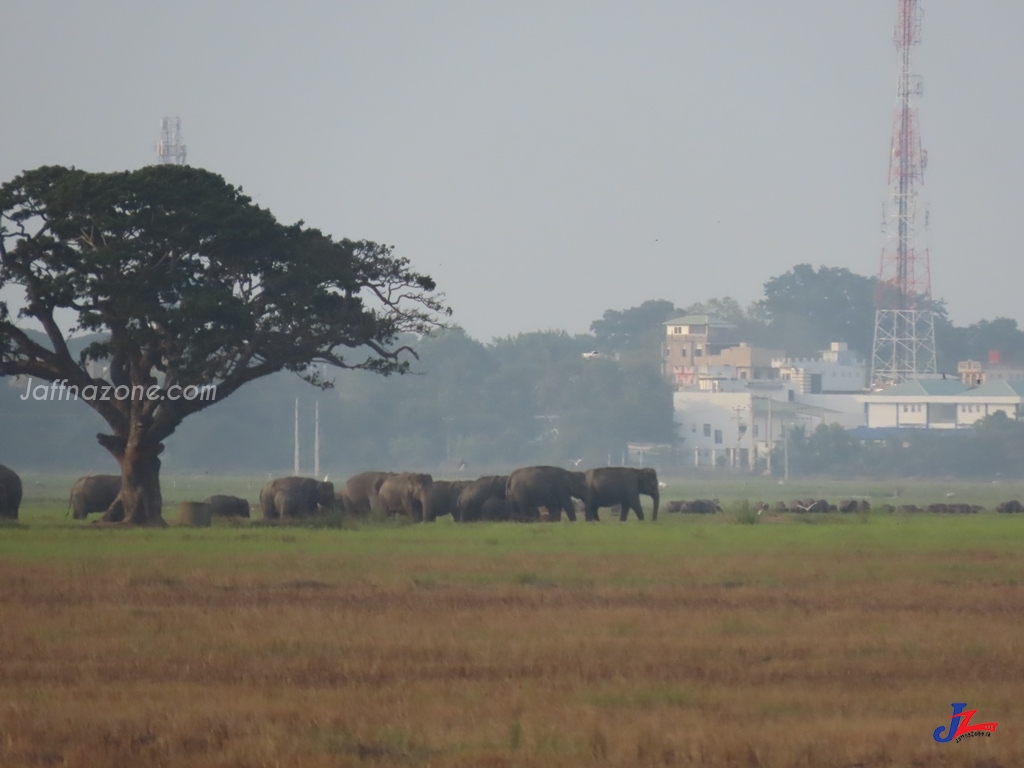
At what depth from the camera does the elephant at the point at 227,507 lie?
42719 mm

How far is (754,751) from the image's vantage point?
1155cm

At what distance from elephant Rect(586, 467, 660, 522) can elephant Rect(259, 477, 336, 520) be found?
7.05 meters

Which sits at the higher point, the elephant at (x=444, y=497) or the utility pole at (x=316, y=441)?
the utility pole at (x=316, y=441)

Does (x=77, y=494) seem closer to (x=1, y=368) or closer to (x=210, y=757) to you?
(x=1, y=368)

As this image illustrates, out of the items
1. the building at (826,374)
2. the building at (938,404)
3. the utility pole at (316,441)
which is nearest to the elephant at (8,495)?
the utility pole at (316,441)

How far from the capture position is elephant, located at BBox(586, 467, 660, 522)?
45.7 metres

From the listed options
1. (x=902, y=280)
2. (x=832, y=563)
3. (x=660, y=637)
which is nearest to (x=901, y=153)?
(x=902, y=280)

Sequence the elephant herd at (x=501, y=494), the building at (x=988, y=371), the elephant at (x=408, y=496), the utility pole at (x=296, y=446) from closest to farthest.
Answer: the elephant at (x=408, y=496), the elephant herd at (x=501, y=494), the utility pole at (x=296, y=446), the building at (x=988, y=371)

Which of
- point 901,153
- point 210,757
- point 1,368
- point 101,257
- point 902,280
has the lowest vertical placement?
point 210,757

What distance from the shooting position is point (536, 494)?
44656mm

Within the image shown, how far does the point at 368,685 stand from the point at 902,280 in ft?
433

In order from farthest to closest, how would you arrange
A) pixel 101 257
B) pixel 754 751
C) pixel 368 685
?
pixel 101 257 → pixel 368 685 → pixel 754 751

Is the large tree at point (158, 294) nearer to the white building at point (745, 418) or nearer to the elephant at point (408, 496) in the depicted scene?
the elephant at point (408, 496)

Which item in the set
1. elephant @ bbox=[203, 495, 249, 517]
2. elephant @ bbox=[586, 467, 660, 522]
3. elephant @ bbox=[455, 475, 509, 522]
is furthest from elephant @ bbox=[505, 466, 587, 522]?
elephant @ bbox=[203, 495, 249, 517]
